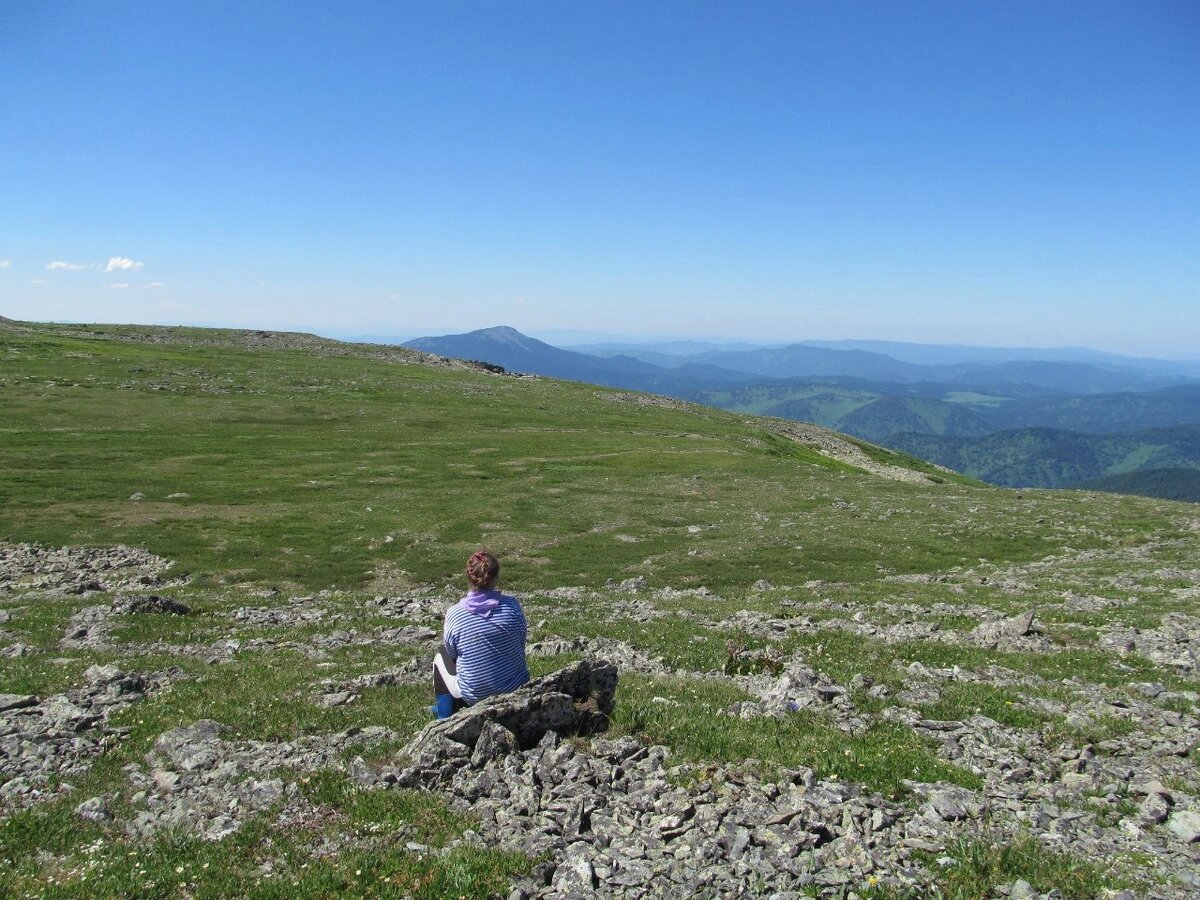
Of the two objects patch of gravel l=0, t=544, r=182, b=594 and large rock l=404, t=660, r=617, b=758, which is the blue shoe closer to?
large rock l=404, t=660, r=617, b=758

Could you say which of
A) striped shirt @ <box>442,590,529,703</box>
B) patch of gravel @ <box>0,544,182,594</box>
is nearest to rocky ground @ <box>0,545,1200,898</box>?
striped shirt @ <box>442,590,529,703</box>

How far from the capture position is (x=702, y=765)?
37.7 feet

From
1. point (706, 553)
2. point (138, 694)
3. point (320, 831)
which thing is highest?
point (320, 831)

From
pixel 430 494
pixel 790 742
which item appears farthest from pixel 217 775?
pixel 430 494

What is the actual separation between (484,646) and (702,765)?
171 inches

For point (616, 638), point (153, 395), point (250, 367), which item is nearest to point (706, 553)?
point (616, 638)

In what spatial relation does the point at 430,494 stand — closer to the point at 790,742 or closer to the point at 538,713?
the point at 538,713

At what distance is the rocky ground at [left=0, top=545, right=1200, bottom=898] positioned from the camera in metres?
9.18

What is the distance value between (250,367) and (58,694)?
125 m

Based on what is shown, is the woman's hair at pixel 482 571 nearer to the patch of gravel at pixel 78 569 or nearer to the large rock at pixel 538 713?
the large rock at pixel 538 713

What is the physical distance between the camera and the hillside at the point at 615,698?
30.3ft

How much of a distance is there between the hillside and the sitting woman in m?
1.28

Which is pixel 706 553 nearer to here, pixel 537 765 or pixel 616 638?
pixel 616 638

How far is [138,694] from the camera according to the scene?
16391mm
